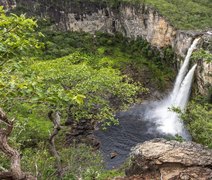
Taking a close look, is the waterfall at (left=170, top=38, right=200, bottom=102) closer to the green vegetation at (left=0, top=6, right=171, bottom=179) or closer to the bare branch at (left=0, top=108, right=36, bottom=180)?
the green vegetation at (left=0, top=6, right=171, bottom=179)

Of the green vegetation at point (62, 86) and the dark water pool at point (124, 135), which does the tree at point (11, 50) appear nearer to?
the green vegetation at point (62, 86)

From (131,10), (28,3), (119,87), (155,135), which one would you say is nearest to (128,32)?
(131,10)

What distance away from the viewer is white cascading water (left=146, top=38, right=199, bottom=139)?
91.5 ft

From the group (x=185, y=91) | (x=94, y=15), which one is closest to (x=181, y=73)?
(x=185, y=91)

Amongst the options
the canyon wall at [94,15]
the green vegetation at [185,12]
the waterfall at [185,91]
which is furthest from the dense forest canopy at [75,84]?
the waterfall at [185,91]

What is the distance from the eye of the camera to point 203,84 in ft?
94.1

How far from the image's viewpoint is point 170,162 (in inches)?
450

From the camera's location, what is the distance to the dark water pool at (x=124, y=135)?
23372 millimetres

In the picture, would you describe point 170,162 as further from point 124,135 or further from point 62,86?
point 124,135

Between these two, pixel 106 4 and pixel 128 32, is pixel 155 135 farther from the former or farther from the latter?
pixel 106 4

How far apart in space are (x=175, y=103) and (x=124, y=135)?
7.59 metres

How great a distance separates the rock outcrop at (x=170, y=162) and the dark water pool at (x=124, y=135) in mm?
9671

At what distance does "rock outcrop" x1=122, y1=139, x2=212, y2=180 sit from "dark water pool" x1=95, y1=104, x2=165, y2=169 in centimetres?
967

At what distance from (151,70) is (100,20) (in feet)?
37.7
